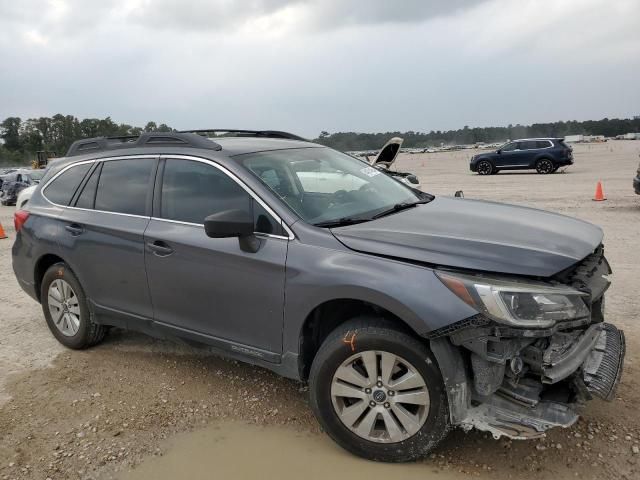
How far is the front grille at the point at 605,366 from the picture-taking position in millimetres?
2898

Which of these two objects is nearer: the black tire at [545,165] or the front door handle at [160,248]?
the front door handle at [160,248]

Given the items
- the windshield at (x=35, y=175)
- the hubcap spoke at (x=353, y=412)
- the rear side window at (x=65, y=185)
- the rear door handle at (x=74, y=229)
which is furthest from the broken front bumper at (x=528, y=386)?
the windshield at (x=35, y=175)

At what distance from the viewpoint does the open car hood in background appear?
36.8 ft

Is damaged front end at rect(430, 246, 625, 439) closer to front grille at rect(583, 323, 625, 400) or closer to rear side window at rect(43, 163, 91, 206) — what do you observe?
front grille at rect(583, 323, 625, 400)

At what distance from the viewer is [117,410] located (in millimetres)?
3836

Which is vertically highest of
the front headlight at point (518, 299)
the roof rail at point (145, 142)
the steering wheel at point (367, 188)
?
the roof rail at point (145, 142)

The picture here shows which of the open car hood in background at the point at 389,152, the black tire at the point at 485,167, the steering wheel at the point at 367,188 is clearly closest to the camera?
the steering wheel at the point at 367,188

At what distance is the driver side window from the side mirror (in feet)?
0.65

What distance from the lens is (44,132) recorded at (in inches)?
4011

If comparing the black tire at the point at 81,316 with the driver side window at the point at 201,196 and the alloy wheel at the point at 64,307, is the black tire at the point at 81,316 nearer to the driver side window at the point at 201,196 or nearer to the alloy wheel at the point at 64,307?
the alloy wheel at the point at 64,307

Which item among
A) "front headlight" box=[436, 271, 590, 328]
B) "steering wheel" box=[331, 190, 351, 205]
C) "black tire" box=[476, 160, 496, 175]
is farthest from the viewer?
"black tire" box=[476, 160, 496, 175]

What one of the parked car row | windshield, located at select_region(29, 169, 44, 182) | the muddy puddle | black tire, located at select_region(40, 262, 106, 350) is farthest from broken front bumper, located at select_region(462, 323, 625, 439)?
windshield, located at select_region(29, 169, 44, 182)

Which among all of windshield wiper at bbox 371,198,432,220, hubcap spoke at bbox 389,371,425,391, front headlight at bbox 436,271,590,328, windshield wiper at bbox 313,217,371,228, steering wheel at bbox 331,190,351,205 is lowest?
hubcap spoke at bbox 389,371,425,391

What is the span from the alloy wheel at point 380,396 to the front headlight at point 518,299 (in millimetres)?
515
